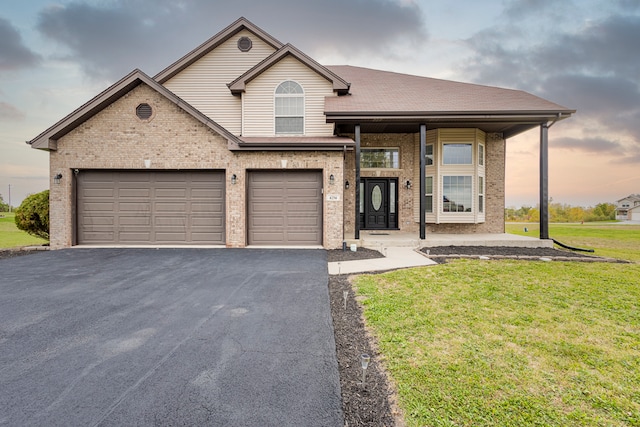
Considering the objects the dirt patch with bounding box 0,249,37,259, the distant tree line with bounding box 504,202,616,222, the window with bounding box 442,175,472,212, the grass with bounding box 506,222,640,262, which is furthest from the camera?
the distant tree line with bounding box 504,202,616,222

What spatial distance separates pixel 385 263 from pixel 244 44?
11501mm

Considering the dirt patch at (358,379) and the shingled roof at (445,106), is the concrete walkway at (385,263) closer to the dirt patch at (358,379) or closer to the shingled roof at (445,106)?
the dirt patch at (358,379)

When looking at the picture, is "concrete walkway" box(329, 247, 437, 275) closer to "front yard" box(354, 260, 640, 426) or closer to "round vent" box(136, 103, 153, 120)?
"front yard" box(354, 260, 640, 426)

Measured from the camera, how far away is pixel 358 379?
2484 millimetres

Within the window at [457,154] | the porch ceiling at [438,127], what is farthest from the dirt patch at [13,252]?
the window at [457,154]

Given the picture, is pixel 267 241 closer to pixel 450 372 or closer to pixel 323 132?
pixel 323 132

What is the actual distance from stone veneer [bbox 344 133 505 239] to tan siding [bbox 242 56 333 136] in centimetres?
233

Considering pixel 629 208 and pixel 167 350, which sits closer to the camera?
pixel 167 350

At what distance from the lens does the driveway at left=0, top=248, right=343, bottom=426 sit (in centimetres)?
209

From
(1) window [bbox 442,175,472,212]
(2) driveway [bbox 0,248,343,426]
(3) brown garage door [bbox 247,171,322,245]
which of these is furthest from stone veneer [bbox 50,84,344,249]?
(1) window [bbox 442,175,472,212]

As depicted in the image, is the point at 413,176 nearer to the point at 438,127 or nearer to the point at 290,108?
the point at 438,127

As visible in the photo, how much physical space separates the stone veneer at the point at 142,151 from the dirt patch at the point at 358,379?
5.66 metres

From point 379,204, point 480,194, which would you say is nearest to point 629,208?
point 480,194

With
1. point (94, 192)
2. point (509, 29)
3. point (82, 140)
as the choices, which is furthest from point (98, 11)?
point (509, 29)
